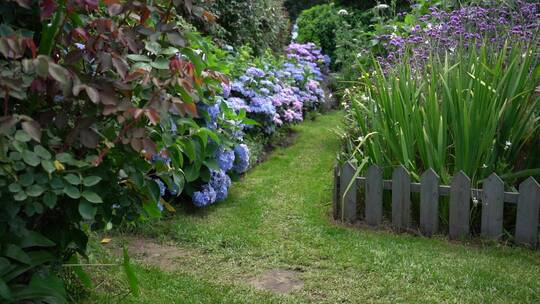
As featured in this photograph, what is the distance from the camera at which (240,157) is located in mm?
5371

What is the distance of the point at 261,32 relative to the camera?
995 centimetres

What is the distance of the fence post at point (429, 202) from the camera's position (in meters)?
4.14

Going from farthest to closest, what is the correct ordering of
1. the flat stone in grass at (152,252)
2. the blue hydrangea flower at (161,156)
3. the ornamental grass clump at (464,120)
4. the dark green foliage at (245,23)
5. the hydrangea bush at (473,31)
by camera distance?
the dark green foliage at (245,23), the hydrangea bush at (473,31), the ornamental grass clump at (464,120), the flat stone in grass at (152,252), the blue hydrangea flower at (161,156)

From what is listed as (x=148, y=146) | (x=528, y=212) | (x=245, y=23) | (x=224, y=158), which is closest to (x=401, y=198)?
(x=528, y=212)

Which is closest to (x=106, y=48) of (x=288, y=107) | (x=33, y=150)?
(x=33, y=150)

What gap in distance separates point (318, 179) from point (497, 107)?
6.57 feet

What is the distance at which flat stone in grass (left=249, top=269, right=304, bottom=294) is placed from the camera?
11.0 feet

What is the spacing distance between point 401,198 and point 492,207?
0.61 meters

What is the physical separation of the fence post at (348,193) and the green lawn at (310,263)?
0.51ft

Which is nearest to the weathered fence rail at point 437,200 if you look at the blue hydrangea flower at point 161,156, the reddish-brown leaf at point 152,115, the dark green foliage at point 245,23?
the blue hydrangea flower at point 161,156

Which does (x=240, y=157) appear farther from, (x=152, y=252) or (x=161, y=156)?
(x=161, y=156)

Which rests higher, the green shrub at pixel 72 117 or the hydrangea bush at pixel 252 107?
the green shrub at pixel 72 117

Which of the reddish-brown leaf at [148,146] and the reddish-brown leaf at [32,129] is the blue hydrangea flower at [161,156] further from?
the reddish-brown leaf at [32,129]

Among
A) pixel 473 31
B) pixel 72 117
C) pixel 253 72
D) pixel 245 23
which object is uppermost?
pixel 72 117
